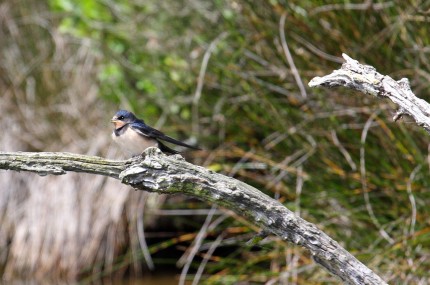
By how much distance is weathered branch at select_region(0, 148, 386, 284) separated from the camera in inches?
86.4

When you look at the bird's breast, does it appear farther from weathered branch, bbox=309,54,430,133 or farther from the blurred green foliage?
weathered branch, bbox=309,54,430,133

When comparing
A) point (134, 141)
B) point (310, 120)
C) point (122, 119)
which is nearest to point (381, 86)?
point (134, 141)

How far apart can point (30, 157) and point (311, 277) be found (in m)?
2.35

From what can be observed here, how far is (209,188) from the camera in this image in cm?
222

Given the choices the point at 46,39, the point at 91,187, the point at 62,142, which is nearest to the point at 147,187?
the point at 91,187

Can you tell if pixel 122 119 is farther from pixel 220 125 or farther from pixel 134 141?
pixel 220 125

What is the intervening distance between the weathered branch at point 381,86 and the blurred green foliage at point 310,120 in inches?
47.7

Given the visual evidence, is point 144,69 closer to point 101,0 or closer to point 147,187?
point 101,0

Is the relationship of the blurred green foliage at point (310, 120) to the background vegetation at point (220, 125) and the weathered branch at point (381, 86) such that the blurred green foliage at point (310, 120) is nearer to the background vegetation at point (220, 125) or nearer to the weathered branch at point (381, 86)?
the background vegetation at point (220, 125)

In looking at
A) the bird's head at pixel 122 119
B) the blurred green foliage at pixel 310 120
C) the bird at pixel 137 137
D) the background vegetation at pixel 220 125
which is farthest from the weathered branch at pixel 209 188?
the blurred green foliage at pixel 310 120

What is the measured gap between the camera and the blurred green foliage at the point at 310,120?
3.96 meters

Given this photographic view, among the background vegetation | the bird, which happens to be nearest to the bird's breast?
the bird

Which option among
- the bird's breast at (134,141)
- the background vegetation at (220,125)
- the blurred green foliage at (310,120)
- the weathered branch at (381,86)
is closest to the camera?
the weathered branch at (381,86)

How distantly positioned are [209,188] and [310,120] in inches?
92.1
